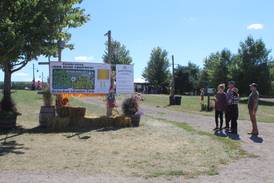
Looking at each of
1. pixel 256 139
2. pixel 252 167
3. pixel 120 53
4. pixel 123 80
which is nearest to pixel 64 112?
pixel 123 80

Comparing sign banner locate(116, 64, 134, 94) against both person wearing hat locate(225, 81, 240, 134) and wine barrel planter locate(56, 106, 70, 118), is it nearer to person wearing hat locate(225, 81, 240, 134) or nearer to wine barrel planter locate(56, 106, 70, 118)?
wine barrel planter locate(56, 106, 70, 118)

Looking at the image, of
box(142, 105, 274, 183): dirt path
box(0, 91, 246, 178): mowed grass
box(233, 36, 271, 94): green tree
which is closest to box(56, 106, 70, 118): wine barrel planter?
box(0, 91, 246, 178): mowed grass

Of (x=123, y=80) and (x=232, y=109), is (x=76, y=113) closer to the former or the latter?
(x=123, y=80)

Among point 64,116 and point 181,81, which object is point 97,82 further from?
point 181,81

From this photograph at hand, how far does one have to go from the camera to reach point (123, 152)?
13.3 meters

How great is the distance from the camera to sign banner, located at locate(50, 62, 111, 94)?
2017cm

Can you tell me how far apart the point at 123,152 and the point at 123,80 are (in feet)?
27.3

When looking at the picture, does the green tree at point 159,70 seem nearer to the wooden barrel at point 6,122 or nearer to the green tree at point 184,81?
the green tree at point 184,81

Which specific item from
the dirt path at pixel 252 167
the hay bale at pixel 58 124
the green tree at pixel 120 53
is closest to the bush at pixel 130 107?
the hay bale at pixel 58 124

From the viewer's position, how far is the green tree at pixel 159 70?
9962 centimetres

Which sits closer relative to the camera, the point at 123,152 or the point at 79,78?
the point at 123,152

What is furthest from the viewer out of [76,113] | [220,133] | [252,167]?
[76,113]

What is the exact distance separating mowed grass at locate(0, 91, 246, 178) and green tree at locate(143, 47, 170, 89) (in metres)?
81.3

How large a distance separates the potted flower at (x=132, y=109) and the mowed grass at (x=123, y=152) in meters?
1.29
